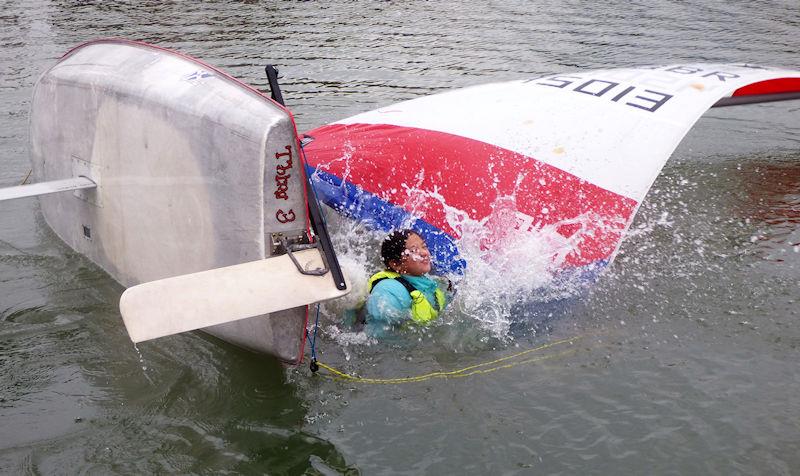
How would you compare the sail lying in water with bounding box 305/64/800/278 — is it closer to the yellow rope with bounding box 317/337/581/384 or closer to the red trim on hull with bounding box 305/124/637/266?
the red trim on hull with bounding box 305/124/637/266

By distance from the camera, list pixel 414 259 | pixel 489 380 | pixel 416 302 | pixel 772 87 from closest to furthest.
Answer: pixel 489 380 < pixel 416 302 < pixel 414 259 < pixel 772 87

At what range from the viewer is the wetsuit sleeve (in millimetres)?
4477

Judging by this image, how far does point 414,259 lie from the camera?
470 cm

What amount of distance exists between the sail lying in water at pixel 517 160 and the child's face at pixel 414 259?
404 mm

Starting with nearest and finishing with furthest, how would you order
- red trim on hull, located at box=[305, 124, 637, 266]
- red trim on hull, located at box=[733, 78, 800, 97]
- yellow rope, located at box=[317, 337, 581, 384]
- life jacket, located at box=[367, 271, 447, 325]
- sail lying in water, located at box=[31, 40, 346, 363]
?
sail lying in water, located at box=[31, 40, 346, 363], yellow rope, located at box=[317, 337, 581, 384], life jacket, located at box=[367, 271, 447, 325], red trim on hull, located at box=[305, 124, 637, 266], red trim on hull, located at box=[733, 78, 800, 97]

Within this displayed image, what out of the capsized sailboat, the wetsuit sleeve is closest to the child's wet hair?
the wetsuit sleeve

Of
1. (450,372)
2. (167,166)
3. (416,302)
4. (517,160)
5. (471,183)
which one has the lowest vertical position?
(450,372)

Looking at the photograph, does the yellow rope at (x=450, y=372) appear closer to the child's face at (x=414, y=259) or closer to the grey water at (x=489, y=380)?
Answer: the grey water at (x=489, y=380)

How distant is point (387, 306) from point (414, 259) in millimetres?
375

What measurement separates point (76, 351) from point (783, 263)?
4433mm

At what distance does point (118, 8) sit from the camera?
13.4 meters

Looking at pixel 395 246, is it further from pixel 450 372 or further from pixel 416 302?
pixel 450 372

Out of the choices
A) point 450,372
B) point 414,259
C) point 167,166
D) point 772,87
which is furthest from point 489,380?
point 772,87

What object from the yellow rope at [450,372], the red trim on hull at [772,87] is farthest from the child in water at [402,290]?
the red trim on hull at [772,87]
